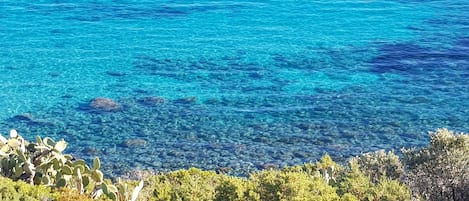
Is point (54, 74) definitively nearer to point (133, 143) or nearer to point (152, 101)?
point (152, 101)

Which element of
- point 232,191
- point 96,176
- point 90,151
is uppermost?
point 96,176

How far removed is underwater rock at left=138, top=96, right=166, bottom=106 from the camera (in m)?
27.6

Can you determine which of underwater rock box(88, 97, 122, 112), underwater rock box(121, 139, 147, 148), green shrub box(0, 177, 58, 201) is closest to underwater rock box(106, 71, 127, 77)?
underwater rock box(88, 97, 122, 112)

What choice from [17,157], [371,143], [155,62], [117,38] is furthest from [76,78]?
[17,157]

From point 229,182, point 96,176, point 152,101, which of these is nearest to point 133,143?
point 152,101

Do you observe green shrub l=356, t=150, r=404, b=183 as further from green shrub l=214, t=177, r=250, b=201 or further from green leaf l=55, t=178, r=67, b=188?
green leaf l=55, t=178, r=67, b=188

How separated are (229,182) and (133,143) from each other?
1278 cm

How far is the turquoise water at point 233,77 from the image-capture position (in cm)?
2367

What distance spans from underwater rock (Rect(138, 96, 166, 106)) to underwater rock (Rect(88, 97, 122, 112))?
1.15 m

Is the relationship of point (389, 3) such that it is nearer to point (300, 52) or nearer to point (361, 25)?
point (361, 25)

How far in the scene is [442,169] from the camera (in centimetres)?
1331

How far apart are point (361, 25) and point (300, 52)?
8.08m

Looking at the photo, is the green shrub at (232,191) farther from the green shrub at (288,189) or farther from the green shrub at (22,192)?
the green shrub at (22,192)

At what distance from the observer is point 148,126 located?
82.4 ft
